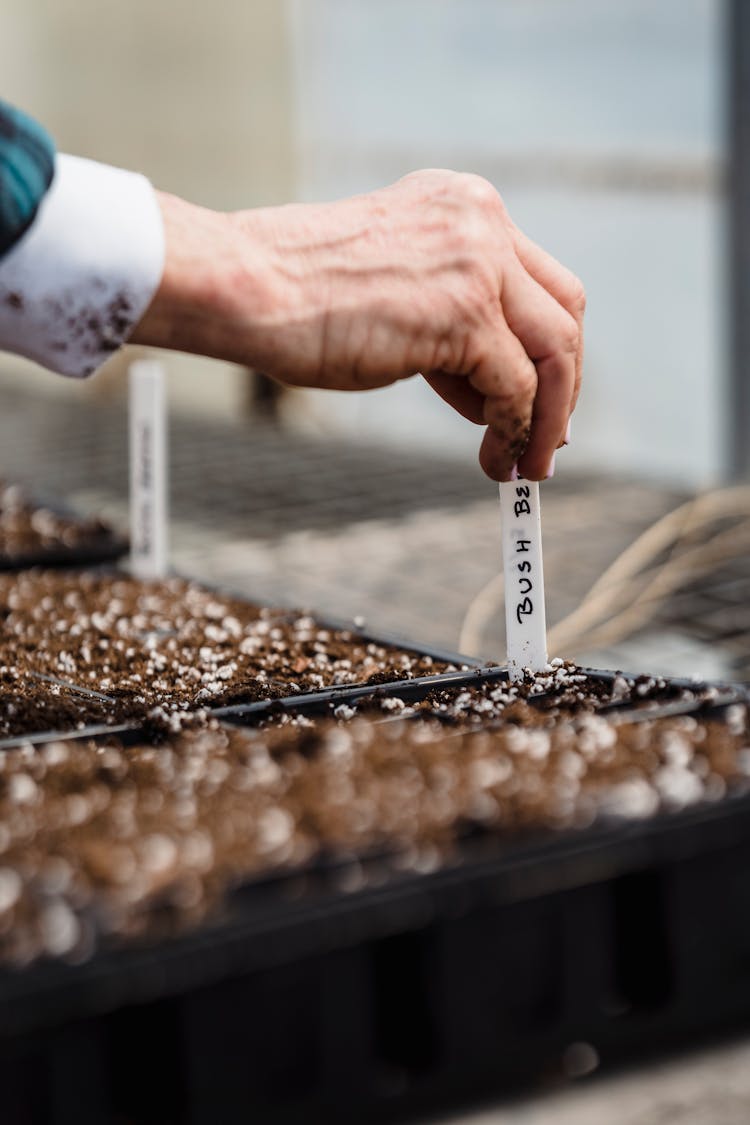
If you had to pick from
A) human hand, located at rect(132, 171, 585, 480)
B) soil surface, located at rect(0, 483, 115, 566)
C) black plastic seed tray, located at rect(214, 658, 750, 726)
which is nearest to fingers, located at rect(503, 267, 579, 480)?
human hand, located at rect(132, 171, 585, 480)

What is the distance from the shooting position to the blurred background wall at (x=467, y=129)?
3.38 meters

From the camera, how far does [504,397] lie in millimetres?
970

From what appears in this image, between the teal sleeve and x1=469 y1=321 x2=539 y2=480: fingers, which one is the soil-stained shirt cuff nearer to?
the teal sleeve

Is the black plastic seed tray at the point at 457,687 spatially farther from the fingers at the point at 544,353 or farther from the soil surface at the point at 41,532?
the soil surface at the point at 41,532

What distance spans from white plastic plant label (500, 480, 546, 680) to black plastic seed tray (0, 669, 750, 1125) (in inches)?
14.0

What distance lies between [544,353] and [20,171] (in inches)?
15.1

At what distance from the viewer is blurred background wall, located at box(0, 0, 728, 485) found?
338 cm

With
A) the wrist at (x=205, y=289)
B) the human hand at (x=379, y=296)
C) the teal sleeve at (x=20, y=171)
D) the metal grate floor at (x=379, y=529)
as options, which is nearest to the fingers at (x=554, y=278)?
the human hand at (x=379, y=296)

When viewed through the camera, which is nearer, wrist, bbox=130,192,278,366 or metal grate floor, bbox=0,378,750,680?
wrist, bbox=130,192,278,366

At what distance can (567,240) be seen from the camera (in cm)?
364

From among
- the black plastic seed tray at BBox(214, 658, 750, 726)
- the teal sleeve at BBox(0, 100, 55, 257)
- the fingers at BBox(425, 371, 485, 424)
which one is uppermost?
the teal sleeve at BBox(0, 100, 55, 257)

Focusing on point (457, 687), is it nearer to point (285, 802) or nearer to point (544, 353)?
point (544, 353)

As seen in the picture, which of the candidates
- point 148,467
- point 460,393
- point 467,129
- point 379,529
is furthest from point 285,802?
point 467,129

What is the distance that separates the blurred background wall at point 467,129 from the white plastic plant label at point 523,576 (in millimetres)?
1375
